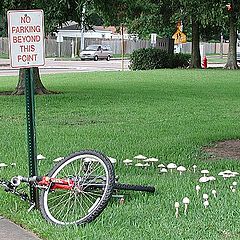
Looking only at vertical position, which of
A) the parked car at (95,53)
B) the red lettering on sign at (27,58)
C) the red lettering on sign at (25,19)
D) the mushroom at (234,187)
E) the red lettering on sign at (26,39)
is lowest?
the mushroom at (234,187)

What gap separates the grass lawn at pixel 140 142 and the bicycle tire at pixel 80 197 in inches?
4.6

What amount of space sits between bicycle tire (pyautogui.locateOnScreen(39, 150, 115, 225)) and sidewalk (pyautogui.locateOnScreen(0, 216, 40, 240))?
0.25 meters

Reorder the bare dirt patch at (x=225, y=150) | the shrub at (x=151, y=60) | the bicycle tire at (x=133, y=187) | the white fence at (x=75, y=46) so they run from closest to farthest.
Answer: the bicycle tire at (x=133, y=187) → the bare dirt patch at (x=225, y=150) → the shrub at (x=151, y=60) → the white fence at (x=75, y=46)

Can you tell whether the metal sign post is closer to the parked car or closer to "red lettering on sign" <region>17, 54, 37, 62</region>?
"red lettering on sign" <region>17, 54, 37, 62</region>

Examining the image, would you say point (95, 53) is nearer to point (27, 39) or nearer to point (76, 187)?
point (27, 39)

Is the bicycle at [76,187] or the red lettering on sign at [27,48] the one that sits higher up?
the red lettering on sign at [27,48]

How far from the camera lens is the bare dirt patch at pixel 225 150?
931 centimetres

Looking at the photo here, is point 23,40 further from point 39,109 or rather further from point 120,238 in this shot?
point 39,109

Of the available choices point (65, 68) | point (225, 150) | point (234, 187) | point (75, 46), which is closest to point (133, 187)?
point (234, 187)

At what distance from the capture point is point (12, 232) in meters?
5.59

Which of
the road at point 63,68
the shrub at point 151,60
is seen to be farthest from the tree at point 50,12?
the shrub at point 151,60

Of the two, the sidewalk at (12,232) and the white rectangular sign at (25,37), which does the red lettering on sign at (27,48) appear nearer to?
the white rectangular sign at (25,37)

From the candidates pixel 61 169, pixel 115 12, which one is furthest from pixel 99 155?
pixel 115 12

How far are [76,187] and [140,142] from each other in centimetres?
459
